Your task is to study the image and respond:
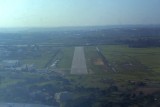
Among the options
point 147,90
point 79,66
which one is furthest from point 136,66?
point 147,90

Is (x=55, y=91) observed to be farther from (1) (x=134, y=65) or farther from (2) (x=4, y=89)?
(1) (x=134, y=65)

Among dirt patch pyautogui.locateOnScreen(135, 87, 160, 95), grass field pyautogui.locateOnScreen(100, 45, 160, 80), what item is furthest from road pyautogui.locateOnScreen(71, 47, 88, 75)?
dirt patch pyautogui.locateOnScreen(135, 87, 160, 95)

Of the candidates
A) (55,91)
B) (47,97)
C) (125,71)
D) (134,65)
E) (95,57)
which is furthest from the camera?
(95,57)

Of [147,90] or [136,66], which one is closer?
[147,90]

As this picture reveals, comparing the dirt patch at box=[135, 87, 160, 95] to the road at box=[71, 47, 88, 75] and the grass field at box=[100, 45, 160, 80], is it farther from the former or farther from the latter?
the road at box=[71, 47, 88, 75]

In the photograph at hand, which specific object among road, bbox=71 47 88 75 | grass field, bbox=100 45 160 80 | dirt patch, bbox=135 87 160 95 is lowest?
dirt patch, bbox=135 87 160 95

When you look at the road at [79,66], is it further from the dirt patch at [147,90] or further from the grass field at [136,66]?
the dirt patch at [147,90]

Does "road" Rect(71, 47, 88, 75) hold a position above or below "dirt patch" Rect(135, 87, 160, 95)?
above

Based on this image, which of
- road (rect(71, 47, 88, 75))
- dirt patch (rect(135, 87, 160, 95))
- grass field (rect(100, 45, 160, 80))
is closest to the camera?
dirt patch (rect(135, 87, 160, 95))

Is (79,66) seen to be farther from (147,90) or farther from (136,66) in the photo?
(147,90)

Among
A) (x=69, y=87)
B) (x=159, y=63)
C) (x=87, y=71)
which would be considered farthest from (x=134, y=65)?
(x=69, y=87)

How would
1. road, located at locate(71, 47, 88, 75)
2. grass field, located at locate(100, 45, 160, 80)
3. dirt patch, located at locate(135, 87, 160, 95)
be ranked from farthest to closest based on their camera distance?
road, located at locate(71, 47, 88, 75), grass field, located at locate(100, 45, 160, 80), dirt patch, located at locate(135, 87, 160, 95)
